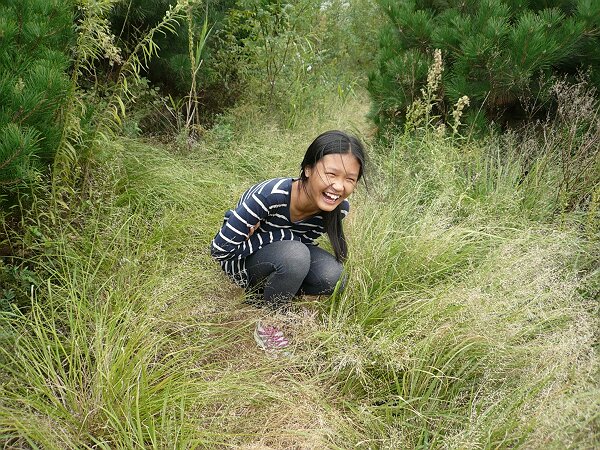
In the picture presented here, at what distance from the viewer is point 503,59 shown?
357 cm

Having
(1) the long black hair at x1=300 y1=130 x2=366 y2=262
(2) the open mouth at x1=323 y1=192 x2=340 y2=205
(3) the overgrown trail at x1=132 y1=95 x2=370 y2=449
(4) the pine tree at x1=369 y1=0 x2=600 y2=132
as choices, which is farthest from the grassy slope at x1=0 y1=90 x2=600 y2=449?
(4) the pine tree at x1=369 y1=0 x2=600 y2=132

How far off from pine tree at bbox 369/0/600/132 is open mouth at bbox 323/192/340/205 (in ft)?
6.26

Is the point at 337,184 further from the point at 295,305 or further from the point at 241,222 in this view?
the point at 295,305

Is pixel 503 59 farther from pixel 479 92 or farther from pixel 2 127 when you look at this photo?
pixel 2 127

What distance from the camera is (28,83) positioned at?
2109mm

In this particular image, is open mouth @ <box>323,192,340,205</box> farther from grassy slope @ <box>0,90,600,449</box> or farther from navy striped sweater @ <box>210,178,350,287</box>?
grassy slope @ <box>0,90,600,449</box>

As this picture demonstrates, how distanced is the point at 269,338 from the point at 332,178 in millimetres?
602

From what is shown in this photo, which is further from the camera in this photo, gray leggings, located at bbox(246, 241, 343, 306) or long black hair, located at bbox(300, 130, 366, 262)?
gray leggings, located at bbox(246, 241, 343, 306)

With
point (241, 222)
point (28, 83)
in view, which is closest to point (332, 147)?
point (241, 222)

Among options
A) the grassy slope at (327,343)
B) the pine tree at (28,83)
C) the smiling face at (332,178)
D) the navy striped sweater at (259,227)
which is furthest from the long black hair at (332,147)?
the pine tree at (28,83)

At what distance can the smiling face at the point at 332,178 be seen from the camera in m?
2.11

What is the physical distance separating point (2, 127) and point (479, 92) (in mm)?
2760

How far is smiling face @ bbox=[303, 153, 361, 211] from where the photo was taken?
6.93 feet

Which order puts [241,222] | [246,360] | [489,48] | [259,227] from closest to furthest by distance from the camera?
[246,360], [241,222], [259,227], [489,48]
